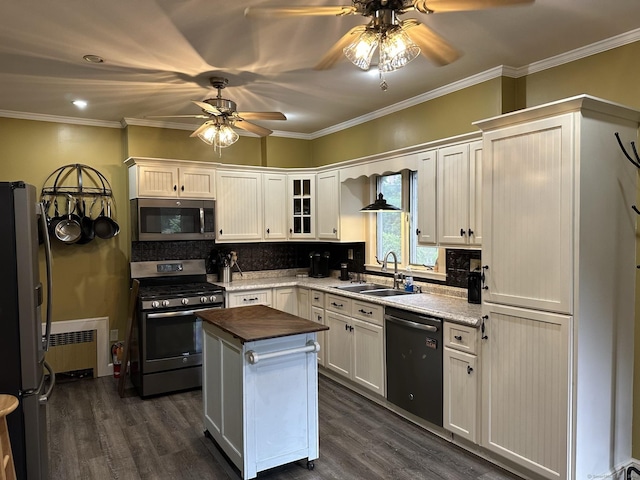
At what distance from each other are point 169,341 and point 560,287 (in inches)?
130

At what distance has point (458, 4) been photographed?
1.73m

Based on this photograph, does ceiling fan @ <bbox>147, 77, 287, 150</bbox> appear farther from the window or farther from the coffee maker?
the coffee maker

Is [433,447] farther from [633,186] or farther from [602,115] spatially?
[602,115]

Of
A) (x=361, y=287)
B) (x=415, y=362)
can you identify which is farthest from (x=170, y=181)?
(x=415, y=362)

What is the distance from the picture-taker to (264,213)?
203 inches

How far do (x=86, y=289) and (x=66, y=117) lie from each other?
177cm

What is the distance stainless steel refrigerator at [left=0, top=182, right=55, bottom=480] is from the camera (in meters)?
2.15

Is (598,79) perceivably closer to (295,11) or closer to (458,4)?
(458,4)

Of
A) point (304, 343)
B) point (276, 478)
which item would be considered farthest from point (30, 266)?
point (276, 478)

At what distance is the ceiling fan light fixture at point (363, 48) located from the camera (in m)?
1.93

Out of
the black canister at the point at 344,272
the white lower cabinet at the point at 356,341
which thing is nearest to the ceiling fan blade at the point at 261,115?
the white lower cabinet at the point at 356,341

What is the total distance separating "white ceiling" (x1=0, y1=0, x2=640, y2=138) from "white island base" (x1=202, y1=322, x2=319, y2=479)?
1.82 m

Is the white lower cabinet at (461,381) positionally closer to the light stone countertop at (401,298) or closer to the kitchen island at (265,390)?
the light stone countertop at (401,298)

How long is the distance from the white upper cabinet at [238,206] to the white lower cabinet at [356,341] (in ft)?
4.21
